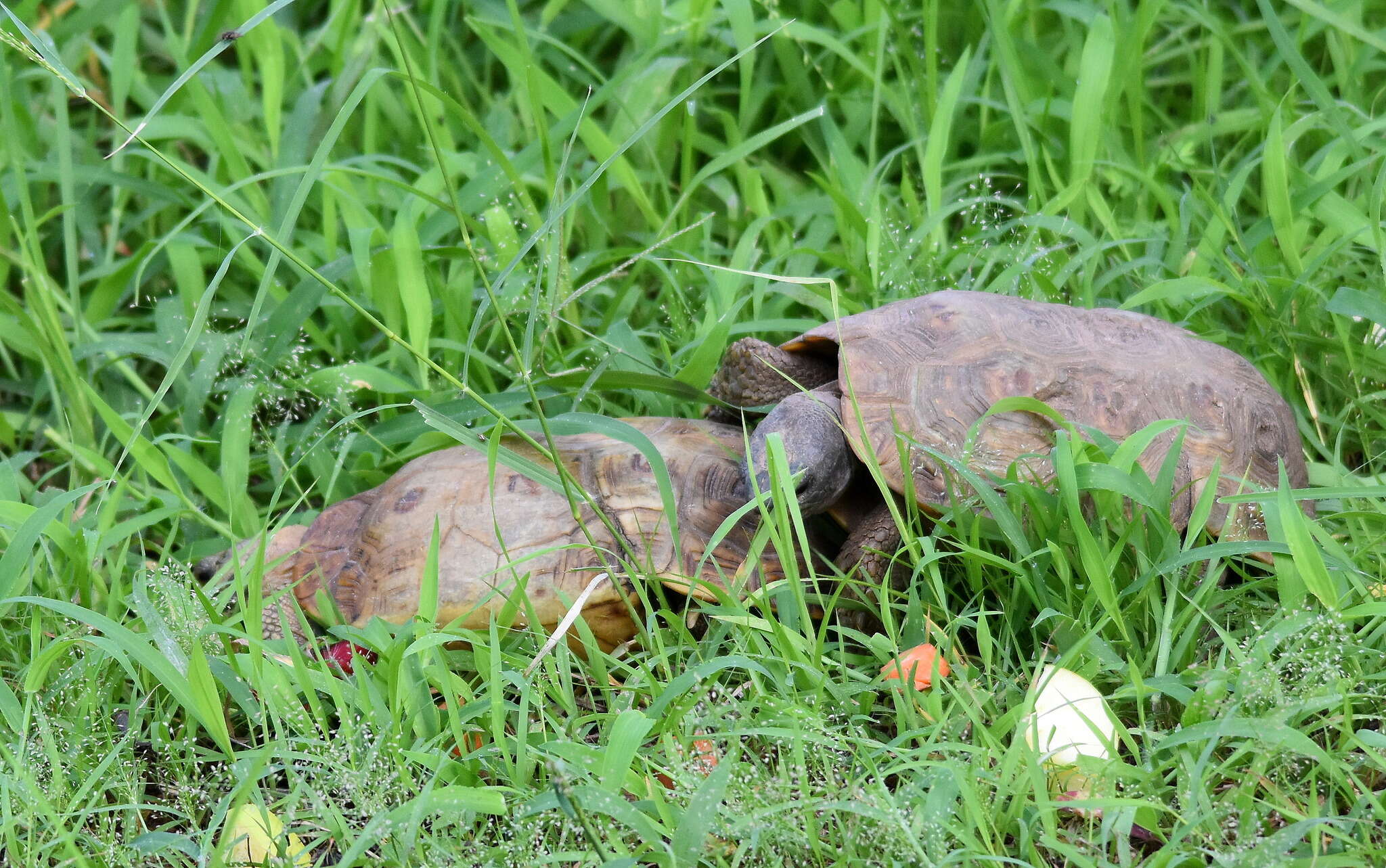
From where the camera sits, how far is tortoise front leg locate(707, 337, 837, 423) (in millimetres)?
2895

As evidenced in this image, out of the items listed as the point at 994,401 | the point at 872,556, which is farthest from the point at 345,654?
the point at 994,401

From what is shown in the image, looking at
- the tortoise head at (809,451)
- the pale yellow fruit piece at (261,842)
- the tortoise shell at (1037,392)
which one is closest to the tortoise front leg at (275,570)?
the pale yellow fruit piece at (261,842)

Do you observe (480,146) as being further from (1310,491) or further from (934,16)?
(1310,491)

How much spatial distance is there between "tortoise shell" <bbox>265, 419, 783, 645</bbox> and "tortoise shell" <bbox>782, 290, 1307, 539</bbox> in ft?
1.27

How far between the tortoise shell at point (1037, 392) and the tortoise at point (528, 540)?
1.26 ft

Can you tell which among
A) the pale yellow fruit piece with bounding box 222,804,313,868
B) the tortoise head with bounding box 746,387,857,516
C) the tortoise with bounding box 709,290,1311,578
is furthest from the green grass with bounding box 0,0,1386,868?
the tortoise head with bounding box 746,387,857,516

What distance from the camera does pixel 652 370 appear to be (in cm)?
313

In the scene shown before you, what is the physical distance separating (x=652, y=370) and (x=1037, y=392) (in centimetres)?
102

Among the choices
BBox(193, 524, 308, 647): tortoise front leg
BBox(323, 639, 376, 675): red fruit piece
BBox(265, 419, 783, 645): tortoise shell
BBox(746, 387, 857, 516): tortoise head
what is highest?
BBox(746, 387, 857, 516): tortoise head

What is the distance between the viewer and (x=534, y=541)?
8.73ft

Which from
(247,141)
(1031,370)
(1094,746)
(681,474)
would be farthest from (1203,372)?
(247,141)

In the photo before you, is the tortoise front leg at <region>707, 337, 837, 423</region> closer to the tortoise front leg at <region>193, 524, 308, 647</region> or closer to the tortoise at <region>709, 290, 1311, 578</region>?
the tortoise at <region>709, 290, 1311, 578</region>

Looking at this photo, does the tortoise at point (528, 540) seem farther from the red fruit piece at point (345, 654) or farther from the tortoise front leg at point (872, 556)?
the tortoise front leg at point (872, 556)

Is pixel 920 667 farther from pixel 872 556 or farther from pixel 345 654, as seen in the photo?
pixel 345 654
